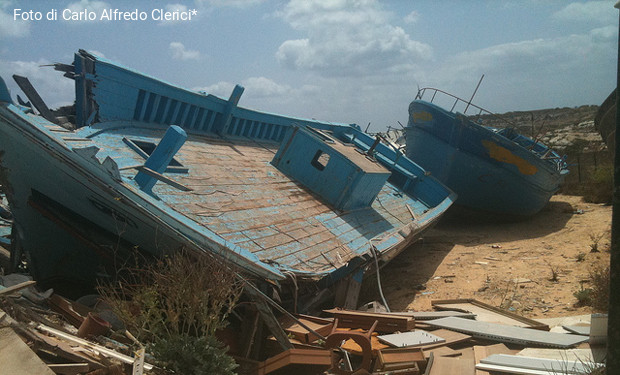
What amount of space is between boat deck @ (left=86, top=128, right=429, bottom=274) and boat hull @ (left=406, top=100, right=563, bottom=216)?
6.17 meters

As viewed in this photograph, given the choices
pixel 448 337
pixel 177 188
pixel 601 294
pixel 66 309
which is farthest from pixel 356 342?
pixel 601 294

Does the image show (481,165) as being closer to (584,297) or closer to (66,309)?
(584,297)

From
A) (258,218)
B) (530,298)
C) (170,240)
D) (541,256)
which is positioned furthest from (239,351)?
(541,256)

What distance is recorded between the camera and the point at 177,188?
230 inches

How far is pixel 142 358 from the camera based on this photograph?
369cm

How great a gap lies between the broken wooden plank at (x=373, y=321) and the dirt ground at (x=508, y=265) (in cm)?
209

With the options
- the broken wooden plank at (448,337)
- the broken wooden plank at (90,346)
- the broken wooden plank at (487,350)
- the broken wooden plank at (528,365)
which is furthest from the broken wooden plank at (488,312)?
the broken wooden plank at (90,346)

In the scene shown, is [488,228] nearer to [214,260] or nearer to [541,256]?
[541,256]

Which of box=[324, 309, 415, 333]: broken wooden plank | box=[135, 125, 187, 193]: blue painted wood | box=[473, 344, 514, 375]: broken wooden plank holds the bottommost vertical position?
box=[324, 309, 415, 333]: broken wooden plank

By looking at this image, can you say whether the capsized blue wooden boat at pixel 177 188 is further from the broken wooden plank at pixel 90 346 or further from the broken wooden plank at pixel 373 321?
the broken wooden plank at pixel 90 346

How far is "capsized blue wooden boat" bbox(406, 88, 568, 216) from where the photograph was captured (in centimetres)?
1491

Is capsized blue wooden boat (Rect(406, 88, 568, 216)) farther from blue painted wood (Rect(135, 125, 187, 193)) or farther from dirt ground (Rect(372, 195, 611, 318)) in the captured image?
blue painted wood (Rect(135, 125, 187, 193))

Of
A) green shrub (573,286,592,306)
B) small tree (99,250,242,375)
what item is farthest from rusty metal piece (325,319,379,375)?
green shrub (573,286,592,306)

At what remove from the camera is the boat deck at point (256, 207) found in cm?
585
